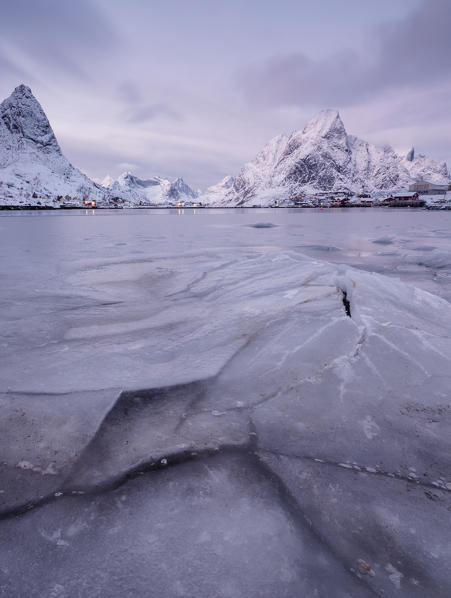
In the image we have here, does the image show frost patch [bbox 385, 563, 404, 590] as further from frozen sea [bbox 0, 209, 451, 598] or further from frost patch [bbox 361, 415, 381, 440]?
frost patch [bbox 361, 415, 381, 440]

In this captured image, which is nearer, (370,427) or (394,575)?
(394,575)

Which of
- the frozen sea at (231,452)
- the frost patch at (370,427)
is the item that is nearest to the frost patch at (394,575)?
the frozen sea at (231,452)

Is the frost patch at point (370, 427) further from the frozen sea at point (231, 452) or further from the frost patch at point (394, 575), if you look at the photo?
the frost patch at point (394, 575)

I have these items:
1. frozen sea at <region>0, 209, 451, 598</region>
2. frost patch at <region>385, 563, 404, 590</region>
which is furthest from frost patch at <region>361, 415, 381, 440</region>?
frost patch at <region>385, 563, 404, 590</region>

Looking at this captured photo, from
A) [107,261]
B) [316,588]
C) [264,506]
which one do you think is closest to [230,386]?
[264,506]

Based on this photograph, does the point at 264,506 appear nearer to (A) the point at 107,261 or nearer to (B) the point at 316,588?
(B) the point at 316,588

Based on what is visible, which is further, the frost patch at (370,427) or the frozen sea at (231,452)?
the frost patch at (370,427)

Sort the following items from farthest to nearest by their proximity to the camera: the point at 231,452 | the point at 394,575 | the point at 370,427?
the point at 370,427
the point at 231,452
the point at 394,575

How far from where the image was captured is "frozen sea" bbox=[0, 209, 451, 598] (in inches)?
57.6

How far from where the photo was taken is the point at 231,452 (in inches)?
83.0

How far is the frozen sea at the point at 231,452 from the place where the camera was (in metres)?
1.46

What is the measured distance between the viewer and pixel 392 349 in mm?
3240

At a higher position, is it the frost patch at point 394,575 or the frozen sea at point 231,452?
the frozen sea at point 231,452

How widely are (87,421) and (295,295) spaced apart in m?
3.34
